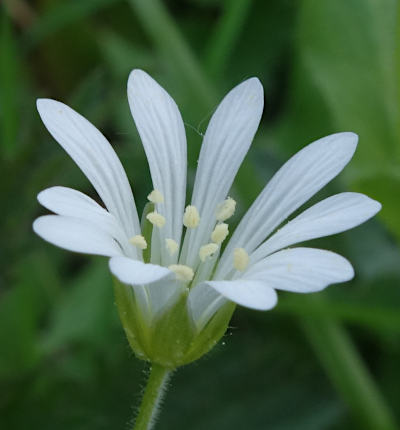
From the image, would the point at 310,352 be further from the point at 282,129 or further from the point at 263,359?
the point at 282,129

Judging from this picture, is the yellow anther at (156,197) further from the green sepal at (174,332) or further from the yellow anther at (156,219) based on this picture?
the green sepal at (174,332)

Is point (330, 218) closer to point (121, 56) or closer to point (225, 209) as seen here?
point (225, 209)

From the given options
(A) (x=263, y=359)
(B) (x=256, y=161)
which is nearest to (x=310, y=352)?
(A) (x=263, y=359)

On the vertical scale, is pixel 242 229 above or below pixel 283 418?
above

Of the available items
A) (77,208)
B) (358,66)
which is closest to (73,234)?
(77,208)

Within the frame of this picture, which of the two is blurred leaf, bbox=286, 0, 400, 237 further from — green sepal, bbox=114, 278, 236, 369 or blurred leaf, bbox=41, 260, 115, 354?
green sepal, bbox=114, 278, 236, 369

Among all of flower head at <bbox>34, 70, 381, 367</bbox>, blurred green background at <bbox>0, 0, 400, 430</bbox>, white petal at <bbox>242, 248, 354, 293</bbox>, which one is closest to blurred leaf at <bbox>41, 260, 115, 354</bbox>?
blurred green background at <bbox>0, 0, 400, 430</bbox>
